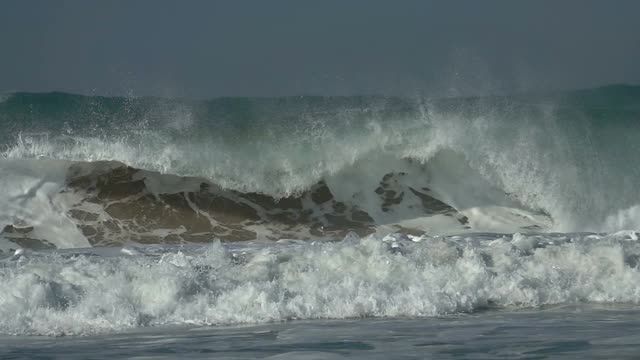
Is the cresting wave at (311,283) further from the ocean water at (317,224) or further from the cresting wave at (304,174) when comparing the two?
the cresting wave at (304,174)

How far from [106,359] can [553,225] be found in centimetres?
751

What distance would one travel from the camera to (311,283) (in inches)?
287

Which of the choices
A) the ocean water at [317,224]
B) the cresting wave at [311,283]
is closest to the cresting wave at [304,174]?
the ocean water at [317,224]

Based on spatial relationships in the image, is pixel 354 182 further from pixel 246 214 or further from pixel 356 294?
pixel 356 294

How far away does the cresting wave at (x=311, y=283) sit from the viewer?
670 cm

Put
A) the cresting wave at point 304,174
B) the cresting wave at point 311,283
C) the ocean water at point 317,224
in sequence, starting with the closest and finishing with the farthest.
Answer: the ocean water at point 317,224 < the cresting wave at point 311,283 < the cresting wave at point 304,174

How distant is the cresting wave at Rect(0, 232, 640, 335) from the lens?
6.70 metres

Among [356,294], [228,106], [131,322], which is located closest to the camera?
[131,322]

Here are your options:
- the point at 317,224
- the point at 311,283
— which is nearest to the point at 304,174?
the point at 317,224

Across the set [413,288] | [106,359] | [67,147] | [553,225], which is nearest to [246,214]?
[67,147]

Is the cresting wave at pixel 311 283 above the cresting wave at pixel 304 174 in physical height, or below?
below

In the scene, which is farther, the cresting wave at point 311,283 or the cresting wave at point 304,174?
the cresting wave at point 304,174

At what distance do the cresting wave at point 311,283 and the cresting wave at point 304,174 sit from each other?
3244mm

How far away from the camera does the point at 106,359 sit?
532cm
